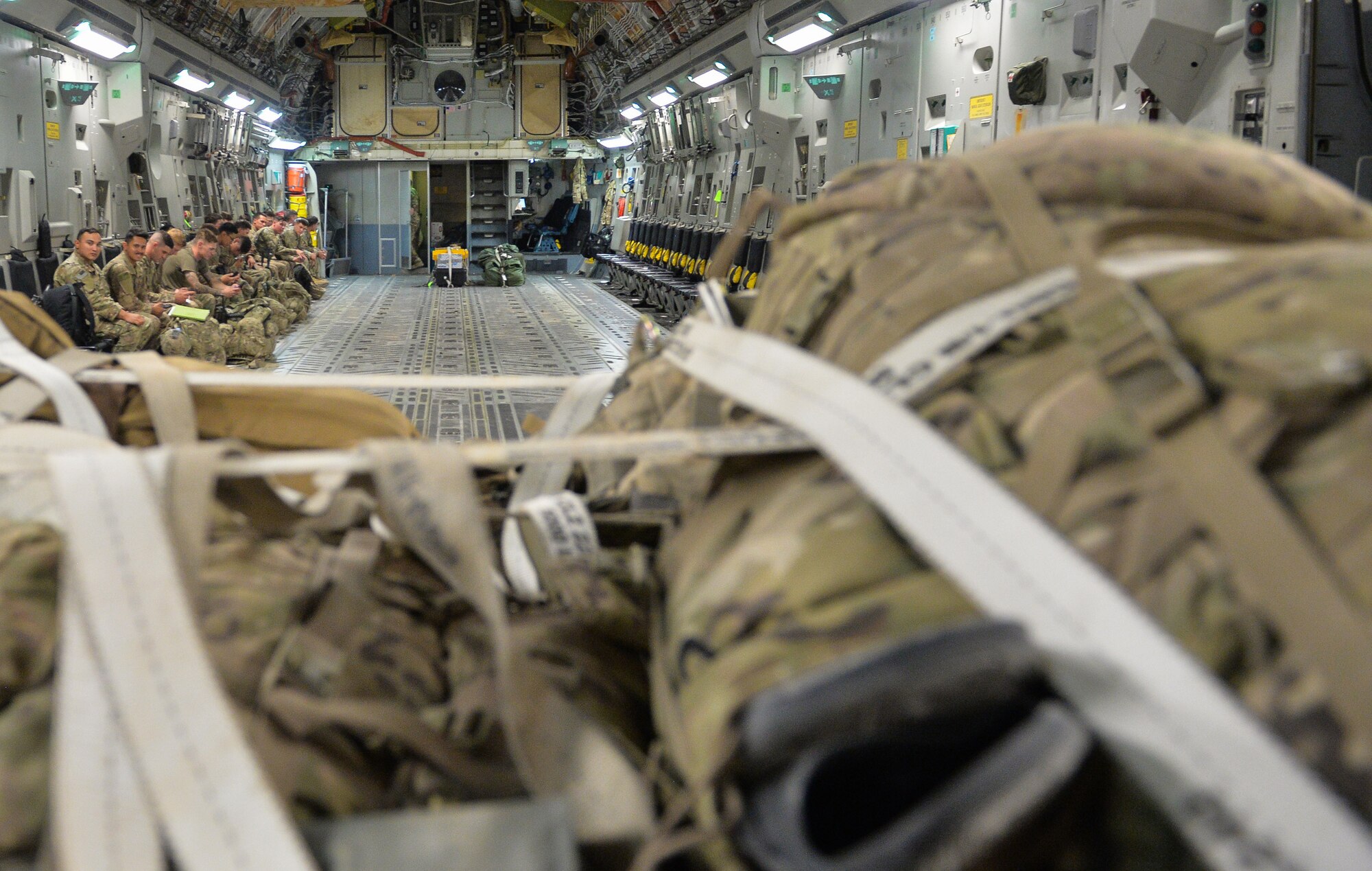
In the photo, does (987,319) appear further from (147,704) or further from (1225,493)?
(147,704)

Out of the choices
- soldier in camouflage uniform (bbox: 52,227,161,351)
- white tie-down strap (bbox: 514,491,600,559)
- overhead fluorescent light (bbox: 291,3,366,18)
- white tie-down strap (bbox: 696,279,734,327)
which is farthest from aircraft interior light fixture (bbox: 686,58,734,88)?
white tie-down strap (bbox: 514,491,600,559)

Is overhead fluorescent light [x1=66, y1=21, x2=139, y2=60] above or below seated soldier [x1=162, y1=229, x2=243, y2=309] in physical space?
above

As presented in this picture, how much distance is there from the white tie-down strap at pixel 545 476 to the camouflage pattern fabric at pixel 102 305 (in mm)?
7524

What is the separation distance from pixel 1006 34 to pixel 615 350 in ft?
16.3

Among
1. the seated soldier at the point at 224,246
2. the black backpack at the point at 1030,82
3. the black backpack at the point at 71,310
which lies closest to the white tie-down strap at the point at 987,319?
the black backpack at the point at 1030,82

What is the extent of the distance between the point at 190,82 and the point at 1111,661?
16716 mm

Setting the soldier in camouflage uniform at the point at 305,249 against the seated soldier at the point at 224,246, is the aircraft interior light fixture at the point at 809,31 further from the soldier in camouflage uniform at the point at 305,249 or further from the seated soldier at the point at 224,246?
the soldier in camouflage uniform at the point at 305,249

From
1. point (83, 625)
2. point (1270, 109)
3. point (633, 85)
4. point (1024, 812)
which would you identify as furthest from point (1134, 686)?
point (633, 85)

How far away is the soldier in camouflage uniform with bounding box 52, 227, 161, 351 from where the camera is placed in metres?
8.29

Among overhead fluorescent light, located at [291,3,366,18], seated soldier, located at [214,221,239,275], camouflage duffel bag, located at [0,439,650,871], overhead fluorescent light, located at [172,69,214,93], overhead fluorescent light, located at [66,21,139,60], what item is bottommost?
camouflage duffel bag, located at [0,439,650,871]

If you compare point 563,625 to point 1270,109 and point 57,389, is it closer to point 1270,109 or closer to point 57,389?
point 57,389

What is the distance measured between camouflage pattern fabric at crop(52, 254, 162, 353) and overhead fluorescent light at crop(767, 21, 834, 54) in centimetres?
617

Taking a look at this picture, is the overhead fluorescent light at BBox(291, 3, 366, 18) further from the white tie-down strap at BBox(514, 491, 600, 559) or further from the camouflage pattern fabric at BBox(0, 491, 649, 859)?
the camouflage pattern fabric at BBox(0, 491, 649, 859)

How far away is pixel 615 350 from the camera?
10.8 meters
